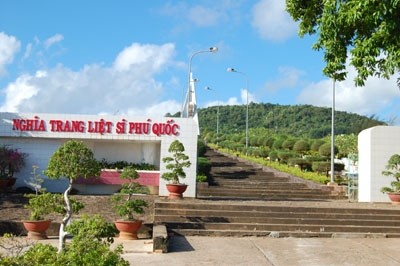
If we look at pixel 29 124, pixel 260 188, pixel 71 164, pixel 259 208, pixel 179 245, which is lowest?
pixel 179 245

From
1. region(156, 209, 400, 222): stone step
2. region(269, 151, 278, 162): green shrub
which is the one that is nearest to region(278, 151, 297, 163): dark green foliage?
region(269, 151, 278, 162): green shrub

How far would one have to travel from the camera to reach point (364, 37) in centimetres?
837

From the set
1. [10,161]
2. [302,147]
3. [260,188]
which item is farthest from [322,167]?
[10,161]

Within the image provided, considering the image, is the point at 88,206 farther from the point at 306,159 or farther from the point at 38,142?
the point at 306,159

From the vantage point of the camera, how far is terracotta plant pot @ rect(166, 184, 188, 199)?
1706 cm

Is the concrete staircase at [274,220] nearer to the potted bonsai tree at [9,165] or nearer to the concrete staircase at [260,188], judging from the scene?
the concrete staircase at [260,188]

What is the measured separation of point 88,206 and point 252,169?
13.4 meters

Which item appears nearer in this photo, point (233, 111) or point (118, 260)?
point (118, 260)

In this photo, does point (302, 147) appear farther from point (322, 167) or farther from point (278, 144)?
point (322, 167)

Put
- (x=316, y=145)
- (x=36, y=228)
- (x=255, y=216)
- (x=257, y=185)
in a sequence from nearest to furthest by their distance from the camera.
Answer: (x=36, y=228), (x=255, y=216), (x=257, y=185), (x=316, y=145)

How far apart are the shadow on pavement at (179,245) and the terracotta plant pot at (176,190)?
4.34m

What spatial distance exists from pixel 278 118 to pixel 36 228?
70403 mm

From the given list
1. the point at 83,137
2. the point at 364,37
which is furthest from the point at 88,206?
the point at 364,37

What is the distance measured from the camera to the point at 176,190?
1709 cm
